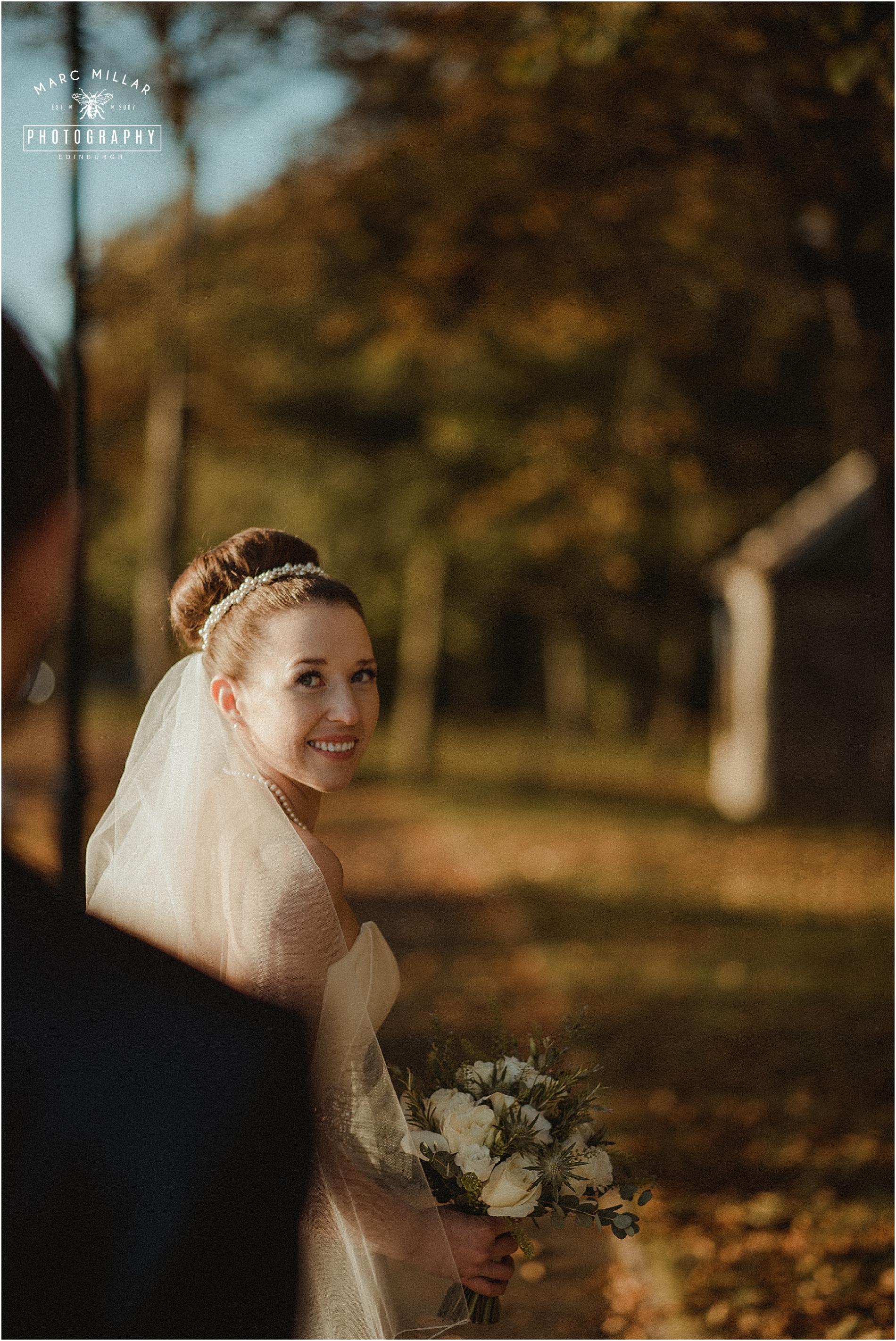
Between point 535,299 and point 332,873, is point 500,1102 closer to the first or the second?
point 332,873

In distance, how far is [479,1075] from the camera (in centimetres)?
238

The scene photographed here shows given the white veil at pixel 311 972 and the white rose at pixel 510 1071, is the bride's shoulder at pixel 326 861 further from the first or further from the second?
the white rose at pixel 510 1071

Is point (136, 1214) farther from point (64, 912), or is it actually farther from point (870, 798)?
point (870, 798)

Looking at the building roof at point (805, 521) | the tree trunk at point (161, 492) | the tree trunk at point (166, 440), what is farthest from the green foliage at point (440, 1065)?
the building roof at point (805, 521)

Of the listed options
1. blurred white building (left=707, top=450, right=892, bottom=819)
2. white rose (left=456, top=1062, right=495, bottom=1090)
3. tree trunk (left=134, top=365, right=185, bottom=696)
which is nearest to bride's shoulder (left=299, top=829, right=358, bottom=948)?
white rose (left=456, top=1062, right=495, bottom=1090)

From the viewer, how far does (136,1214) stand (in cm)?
158

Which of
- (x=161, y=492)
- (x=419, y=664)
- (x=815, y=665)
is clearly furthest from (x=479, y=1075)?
(x=419, y=664)

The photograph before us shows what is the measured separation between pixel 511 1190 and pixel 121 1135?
0.88 meters

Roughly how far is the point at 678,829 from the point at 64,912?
14236 millimetres

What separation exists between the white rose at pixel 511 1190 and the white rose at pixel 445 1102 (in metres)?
0.15

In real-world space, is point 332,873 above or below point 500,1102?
above

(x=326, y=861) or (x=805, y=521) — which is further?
(x=805, y=521)

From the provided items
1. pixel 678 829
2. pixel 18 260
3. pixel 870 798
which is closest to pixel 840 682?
pixel 870 798

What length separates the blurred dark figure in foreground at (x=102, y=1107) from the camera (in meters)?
1.56
